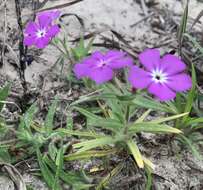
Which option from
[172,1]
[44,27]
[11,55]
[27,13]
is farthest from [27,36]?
[172,1]

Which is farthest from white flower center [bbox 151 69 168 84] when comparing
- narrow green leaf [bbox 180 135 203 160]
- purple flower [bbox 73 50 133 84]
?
narrow green leaf [bbox 180 135 203 160]

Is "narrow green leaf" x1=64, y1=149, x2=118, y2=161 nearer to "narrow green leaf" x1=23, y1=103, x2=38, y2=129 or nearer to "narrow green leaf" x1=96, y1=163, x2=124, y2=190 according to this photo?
"narrow green leaf" x1=96, y1=163, x2=124, y2=190

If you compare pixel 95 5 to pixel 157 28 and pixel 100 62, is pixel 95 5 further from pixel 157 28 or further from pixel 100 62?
pixel 100 62

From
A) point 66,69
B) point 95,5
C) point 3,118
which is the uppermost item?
point 95,5

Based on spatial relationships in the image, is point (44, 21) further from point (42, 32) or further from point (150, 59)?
point (150, 59)

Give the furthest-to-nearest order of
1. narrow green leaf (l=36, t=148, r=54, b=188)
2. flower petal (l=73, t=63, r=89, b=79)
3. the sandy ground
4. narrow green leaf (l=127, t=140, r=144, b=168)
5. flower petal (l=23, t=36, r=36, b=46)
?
1. the sandy ground
2. flower petal (l=23, t=36, r=36, b=46)
3. narrow green leaf (l=36, t=148, r=54, b=188)
4. narrow green leaf (l=127, t=140, r=144, b=168)
5. flower petal (l=73, t=63, r=89, b=79)

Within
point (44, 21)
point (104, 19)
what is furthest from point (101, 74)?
point (104, 19)
